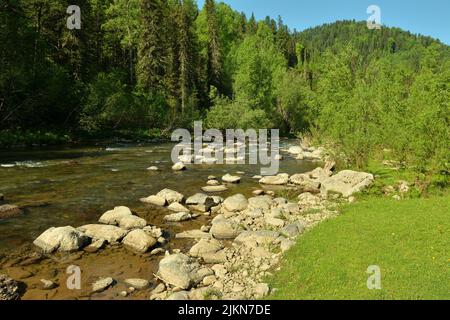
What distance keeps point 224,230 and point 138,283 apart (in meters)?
4.84

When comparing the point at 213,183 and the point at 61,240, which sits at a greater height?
the point at 213,183

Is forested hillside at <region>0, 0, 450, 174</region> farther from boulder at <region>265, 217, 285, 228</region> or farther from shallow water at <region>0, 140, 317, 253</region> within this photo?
boulder at <region>265, 217, 285, 228</region>

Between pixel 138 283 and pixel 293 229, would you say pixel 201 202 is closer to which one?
pixel 293 229

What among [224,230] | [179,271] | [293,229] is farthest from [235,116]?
[179,271]

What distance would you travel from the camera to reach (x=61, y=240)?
13.4 m

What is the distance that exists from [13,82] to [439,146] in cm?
3875

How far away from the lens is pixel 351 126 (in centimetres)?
2662

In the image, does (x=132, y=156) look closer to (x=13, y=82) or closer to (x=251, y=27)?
(x=13, y=82)

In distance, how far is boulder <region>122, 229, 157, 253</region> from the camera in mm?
13547

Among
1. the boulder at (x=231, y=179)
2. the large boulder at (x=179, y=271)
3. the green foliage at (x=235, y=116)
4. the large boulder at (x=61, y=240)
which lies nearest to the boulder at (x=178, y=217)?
the large boulder at (x=61, y=240)

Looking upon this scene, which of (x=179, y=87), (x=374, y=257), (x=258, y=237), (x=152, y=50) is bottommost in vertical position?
(x=258, y=237)

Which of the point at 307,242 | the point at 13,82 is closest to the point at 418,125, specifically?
the point at 307,242

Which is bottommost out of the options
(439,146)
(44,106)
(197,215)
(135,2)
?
(197,215)

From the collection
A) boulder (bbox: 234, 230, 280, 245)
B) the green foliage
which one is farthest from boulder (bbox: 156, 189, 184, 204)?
the green foliage
